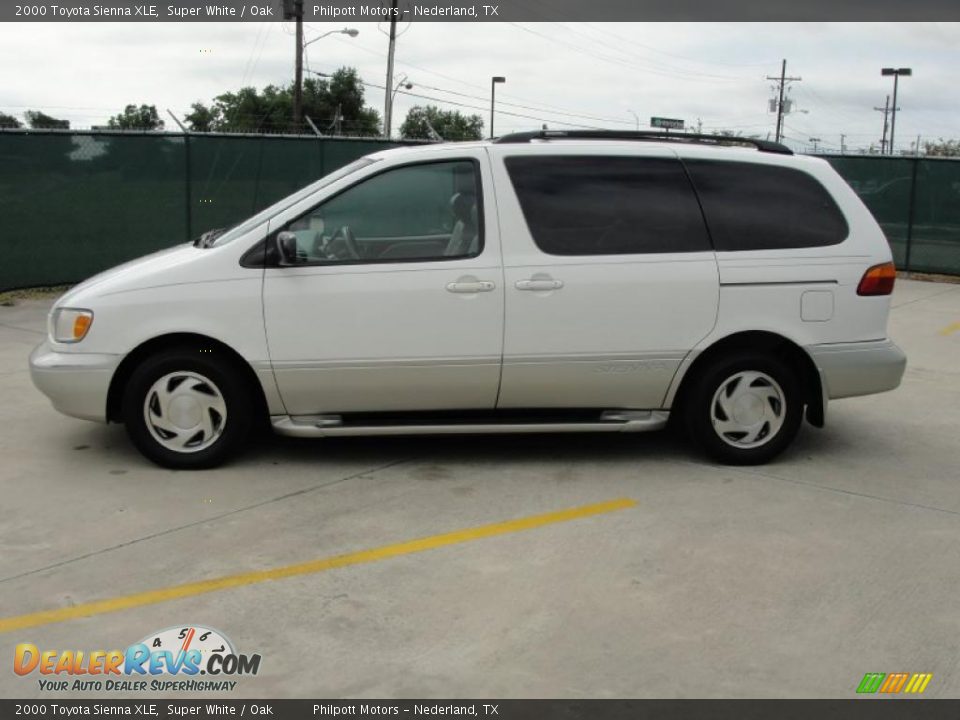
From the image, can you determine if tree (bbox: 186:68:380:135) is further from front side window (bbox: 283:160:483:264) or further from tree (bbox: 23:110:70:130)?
front side window (bbox: 283:160:483:264)

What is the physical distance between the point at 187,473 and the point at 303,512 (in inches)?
38.1

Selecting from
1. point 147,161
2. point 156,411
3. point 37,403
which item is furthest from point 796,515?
point 147,161

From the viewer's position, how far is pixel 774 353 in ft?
20.4

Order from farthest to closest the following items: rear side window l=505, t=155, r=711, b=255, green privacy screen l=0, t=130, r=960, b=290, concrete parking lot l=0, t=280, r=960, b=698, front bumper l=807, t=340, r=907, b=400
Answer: green privacy screen l=0, t=130, r=960, b=290 → front bumper l=807, t=340, r=907, b=400 → rear side window l=505, t=155, r=711, b=255 → concrete parking lot l=0, t=280, r=960, b=698

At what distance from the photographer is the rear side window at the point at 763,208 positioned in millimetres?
6113

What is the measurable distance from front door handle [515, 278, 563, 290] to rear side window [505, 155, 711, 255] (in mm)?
171

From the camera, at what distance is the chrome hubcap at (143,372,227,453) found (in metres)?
5.86

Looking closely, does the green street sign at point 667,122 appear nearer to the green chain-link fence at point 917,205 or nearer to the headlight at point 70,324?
the green chain-link fence at point 917,205

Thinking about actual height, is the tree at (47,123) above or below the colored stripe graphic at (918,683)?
above

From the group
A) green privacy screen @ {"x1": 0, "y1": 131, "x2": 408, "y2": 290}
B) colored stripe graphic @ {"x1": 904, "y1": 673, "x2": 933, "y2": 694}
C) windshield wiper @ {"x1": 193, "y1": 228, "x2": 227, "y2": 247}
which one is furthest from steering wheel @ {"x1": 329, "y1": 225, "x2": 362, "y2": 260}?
green privacy screen @ {"x1": 0, "y1": 131, "x2": 408, "y2": 290}

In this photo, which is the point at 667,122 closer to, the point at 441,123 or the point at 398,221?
the point at 398,221

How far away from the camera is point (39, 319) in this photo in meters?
10.9
